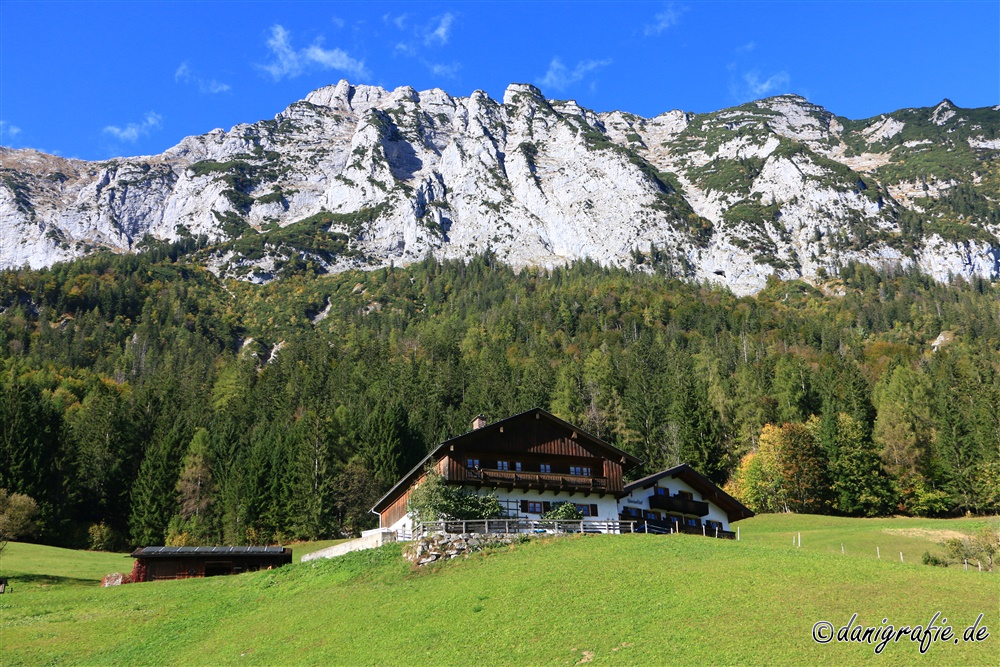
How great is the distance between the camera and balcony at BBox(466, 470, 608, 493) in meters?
57.6

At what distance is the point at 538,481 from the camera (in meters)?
58.9

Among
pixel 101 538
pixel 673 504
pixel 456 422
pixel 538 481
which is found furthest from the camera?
pixel 456 422

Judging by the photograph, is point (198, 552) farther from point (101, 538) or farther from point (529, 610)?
point (101, 538)

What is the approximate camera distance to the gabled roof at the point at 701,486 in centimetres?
6247

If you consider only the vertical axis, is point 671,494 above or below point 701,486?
below

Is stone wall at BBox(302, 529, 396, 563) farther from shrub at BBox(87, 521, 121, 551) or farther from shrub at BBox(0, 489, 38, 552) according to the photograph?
shrub at BBox(87, 521, 121, 551)

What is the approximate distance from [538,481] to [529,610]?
Result: 83.2ft

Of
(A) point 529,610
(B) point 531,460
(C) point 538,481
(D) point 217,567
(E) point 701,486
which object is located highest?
(B) point 531,460

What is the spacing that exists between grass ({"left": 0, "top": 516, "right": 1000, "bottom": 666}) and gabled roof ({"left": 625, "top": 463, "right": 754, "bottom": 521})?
1359 centimetres

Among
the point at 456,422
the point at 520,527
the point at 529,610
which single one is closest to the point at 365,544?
the point at 520,527

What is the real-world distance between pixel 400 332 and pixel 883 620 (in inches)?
6760

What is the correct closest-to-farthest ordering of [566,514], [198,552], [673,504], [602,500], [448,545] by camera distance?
[448,545] < [566,514] < [198,552] < [602,500] < [673,504]

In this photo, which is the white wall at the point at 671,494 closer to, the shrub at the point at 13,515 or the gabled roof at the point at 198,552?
the gabled roof at the point at 198,552

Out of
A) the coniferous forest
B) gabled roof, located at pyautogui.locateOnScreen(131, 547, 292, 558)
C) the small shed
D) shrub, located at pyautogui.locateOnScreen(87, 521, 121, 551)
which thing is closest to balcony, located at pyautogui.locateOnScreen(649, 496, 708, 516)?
the coniferous forest
